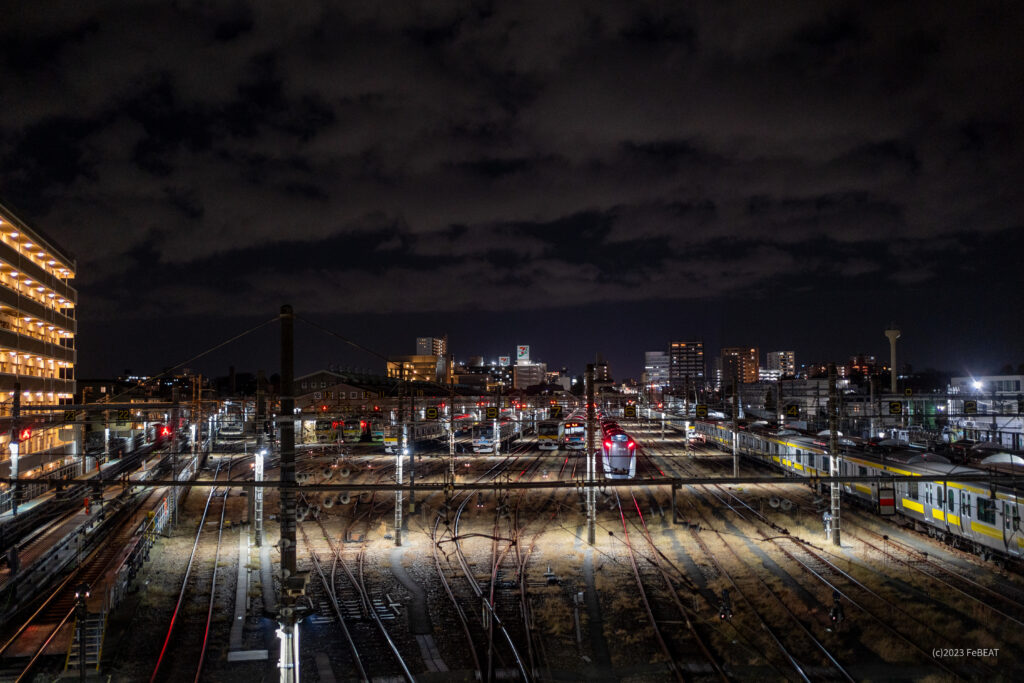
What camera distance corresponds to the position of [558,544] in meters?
20.6

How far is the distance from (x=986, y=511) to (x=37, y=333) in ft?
157

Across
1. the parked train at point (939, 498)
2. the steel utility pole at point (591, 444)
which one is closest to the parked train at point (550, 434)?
the parked train at point (939, 498)

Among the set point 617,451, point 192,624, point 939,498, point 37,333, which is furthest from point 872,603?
point 37,333

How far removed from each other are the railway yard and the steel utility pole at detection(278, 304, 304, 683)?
4.82 ft

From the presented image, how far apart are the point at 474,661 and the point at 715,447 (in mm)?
44050

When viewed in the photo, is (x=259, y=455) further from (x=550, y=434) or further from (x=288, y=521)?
(x=550, y=434)

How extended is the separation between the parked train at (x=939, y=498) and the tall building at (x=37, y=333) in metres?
32.6

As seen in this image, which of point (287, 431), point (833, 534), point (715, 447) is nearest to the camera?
point (287, 431)

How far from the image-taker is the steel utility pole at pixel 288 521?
7.74m

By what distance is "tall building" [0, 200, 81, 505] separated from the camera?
33.1 metres

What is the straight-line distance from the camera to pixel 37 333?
40125 millimetres

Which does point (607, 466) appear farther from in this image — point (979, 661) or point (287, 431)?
point (287, 431)

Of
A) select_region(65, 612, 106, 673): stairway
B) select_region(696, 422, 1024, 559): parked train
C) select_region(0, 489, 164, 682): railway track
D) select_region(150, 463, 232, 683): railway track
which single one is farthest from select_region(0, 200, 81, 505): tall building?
select_region(696, 422, 1024, 559): parked train

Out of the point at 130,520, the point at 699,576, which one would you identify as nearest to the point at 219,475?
the point at 130,520
